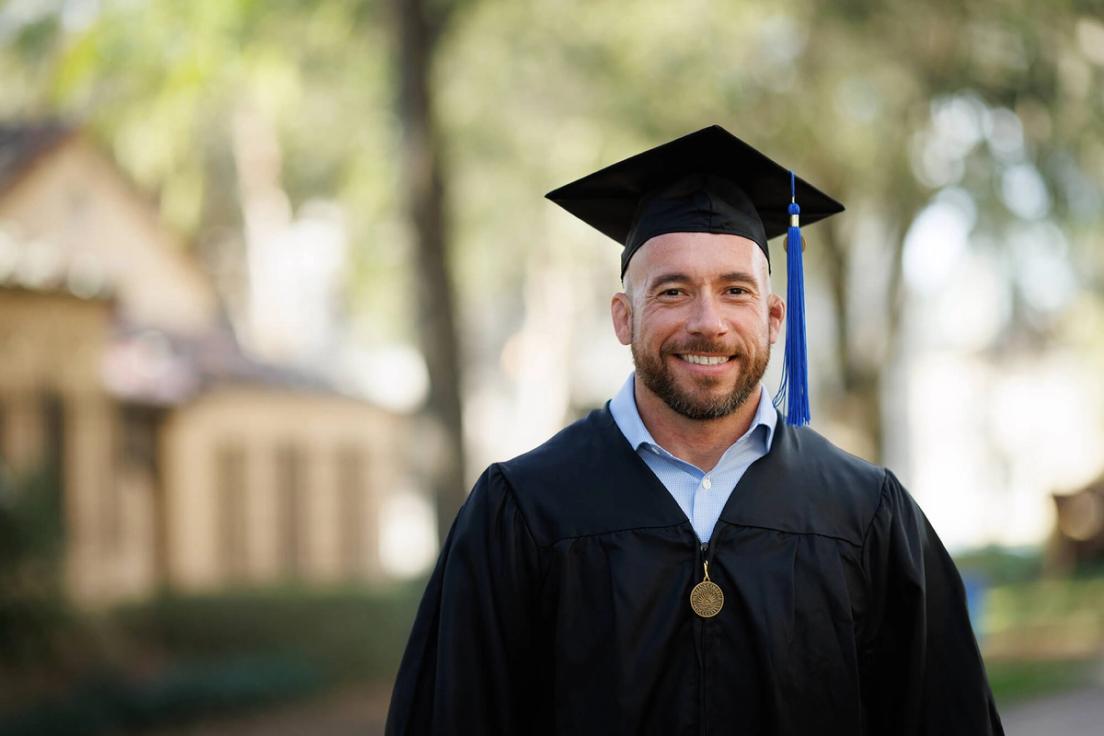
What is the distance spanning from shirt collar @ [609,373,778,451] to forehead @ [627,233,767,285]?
0.24 m

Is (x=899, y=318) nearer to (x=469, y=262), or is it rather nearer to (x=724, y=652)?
(x=469, y=262)

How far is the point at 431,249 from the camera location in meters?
9.98

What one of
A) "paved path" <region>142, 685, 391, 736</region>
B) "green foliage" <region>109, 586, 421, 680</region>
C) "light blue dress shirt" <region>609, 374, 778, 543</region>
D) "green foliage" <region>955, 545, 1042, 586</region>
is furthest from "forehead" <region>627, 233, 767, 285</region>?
"green foliage" <region>955, 545, 1042, 586</region>

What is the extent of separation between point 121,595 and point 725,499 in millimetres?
10605

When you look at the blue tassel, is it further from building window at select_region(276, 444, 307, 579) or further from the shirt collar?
building window at select_region(276, 444, 307, 579)

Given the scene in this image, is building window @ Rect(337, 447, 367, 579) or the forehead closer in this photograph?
the forehead

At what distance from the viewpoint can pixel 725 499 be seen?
2789 mm

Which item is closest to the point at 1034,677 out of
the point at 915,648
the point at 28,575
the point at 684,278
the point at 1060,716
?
the point at 1060,716

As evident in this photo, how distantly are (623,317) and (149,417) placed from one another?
12.5m

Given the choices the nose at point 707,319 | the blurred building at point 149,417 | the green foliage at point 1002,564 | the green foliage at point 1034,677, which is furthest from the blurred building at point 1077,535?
the nose at point 707,319

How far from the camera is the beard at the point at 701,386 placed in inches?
108

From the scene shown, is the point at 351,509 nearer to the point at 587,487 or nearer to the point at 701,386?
the point at 587,487

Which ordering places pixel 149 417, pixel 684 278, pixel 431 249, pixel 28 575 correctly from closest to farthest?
pixel 684 278 < pixel 28 575 < pixel 431 249 < pixel 149 417

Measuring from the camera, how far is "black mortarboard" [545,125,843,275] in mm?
2912
